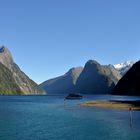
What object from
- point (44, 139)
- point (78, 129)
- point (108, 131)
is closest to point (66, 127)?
point (78, 129)

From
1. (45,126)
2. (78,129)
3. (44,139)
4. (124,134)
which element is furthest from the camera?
(45,126)

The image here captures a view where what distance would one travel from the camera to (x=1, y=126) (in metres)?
82.8

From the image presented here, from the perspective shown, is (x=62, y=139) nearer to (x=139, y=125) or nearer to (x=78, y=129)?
(x=78, y=129)

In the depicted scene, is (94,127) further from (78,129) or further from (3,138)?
(3,138)

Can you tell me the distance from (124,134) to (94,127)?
1226 cm

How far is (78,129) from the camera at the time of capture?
3071 inches

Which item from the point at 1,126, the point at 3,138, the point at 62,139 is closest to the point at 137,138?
the point at 62,139

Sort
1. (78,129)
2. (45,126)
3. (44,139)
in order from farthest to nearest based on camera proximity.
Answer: (45,126), (78,129), (44,139)

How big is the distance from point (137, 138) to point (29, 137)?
2100 cm

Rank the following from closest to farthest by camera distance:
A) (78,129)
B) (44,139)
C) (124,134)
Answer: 1. (44,139)
2. (124,134)
3. (78,129)

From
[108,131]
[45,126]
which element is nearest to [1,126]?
[45,126]

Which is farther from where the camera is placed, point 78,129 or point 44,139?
point 78,129

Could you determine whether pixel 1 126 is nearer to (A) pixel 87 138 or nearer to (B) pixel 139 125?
(A) pixel 87 138

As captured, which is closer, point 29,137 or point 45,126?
point 29,137
